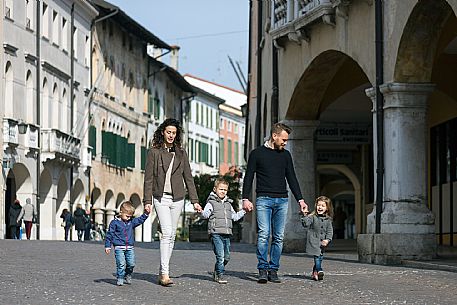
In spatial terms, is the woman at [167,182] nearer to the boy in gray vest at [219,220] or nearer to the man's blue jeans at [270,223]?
the boy in gray vest at [219,220]

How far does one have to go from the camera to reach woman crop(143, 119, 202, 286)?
1511 centimetres

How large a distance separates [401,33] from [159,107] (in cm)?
6220

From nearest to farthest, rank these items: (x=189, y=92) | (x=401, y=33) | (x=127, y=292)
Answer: (x=127, y=292), (x=401, y=33), (x=189, y=92)

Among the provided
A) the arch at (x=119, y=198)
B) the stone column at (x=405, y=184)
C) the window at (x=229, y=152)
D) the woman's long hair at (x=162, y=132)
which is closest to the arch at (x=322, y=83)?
the stone column at (x=405, y=184)

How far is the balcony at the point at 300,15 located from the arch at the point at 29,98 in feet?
78.5

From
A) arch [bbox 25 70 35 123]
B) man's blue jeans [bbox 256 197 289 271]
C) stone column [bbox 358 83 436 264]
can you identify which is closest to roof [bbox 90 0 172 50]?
arch [bbox 25 70 35 123]

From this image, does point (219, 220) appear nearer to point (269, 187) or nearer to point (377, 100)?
point (269, 187)

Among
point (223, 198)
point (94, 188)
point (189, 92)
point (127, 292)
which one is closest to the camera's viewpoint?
point (127, 292)

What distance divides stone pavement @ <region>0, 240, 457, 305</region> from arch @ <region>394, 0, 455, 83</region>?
123 inches

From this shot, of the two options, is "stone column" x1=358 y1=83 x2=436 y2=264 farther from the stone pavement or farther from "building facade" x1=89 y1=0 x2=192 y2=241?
"building facade" x1=89 y1=0 x2=192 y2=241

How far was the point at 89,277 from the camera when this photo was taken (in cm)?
1633

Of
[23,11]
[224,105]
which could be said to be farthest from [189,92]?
[23,11]

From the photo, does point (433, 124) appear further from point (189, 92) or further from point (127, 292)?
point (189, 92)

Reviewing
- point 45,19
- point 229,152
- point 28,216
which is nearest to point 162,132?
point 28,216
